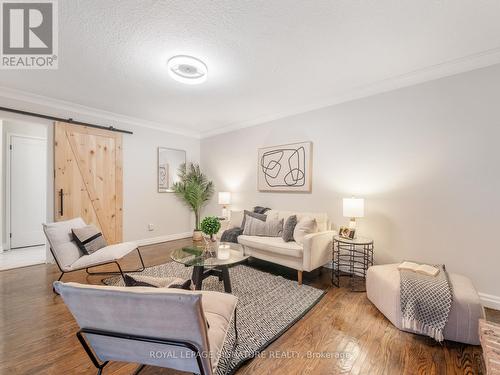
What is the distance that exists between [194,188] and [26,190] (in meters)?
3.18

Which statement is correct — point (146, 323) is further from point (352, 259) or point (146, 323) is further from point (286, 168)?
point (286, 168)

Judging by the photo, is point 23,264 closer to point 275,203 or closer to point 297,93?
point 275,203

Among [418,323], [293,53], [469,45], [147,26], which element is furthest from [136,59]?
[418,323]

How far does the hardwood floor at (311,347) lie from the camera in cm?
146

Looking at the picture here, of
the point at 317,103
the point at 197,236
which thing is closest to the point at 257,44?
the point at 317,103

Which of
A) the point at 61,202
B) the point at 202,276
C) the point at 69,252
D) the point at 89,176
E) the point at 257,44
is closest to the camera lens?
the point at 257,44

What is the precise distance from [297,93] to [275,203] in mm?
1899

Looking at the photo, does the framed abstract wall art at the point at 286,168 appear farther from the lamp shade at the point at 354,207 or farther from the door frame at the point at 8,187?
the door frame at the point at 8,187

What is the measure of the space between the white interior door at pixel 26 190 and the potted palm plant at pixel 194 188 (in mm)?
2432

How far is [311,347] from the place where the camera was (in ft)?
5.42

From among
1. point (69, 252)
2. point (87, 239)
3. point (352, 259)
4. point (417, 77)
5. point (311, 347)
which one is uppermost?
point (417, 77)

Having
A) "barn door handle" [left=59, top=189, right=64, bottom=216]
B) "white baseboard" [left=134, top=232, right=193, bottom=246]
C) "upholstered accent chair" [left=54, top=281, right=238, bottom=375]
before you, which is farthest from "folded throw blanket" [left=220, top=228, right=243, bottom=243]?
"barn door handle" [left=59, top=189, right=64, bottom=216]

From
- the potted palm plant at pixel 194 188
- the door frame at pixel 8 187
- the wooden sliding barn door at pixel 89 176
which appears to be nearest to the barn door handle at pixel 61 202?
the wooden sliding barn door at pixel 89 176

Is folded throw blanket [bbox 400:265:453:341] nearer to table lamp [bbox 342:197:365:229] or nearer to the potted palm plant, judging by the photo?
table lamp [bbox 342:197:365:229]
